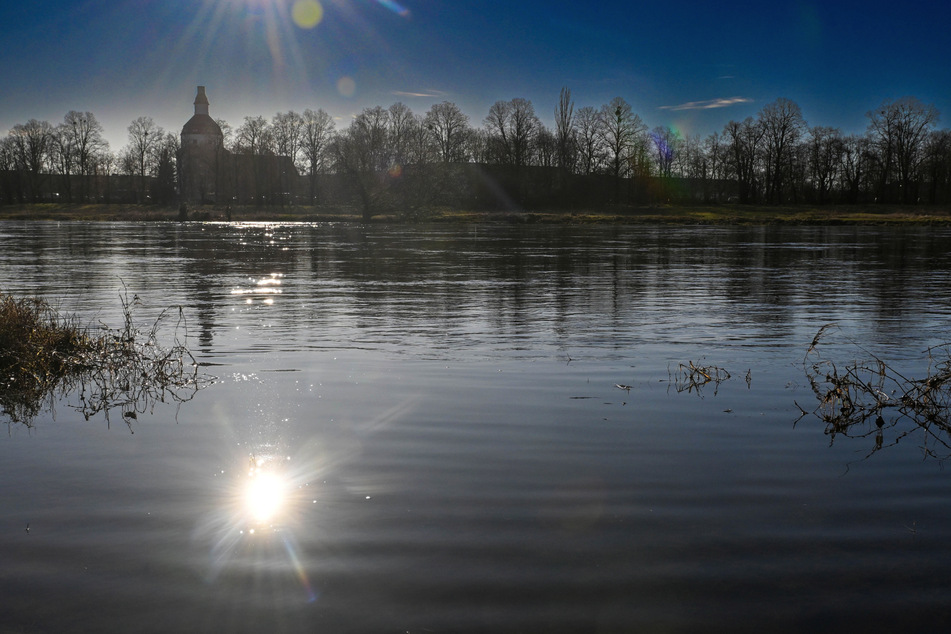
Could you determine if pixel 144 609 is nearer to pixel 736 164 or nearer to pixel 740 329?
pixel 740 329

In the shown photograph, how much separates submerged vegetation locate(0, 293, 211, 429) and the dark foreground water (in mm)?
419

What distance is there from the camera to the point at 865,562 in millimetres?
5113

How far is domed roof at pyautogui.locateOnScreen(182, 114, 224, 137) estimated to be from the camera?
6649 inches

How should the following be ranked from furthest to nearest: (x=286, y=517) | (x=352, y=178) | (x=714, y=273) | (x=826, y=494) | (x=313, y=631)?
(x=352, y=178) < (x=714, y=273) < (x=826, y=494) < (x=286, y=517) < (x=313, y=631)

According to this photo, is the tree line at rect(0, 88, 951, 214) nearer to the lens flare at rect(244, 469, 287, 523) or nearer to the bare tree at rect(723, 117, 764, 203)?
the bare tree at rect(723, 117, 764, 203)

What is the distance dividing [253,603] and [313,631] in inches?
20.2

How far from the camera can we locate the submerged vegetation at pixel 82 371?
9516 mm

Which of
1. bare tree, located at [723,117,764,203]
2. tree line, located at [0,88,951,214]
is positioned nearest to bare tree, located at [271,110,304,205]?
tree line, located at [0,88,951,214]

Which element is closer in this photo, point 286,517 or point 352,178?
point 286,517

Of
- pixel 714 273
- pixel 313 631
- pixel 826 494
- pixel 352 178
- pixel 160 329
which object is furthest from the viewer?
pixel 352 178

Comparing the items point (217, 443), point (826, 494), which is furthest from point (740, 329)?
point (217, 443)

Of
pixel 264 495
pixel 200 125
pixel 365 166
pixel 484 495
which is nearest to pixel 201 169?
pixel 200 125

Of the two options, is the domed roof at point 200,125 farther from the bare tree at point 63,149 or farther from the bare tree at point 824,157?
the bare tree at point 824,157

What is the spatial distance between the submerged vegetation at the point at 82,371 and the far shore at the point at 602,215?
76.3m
